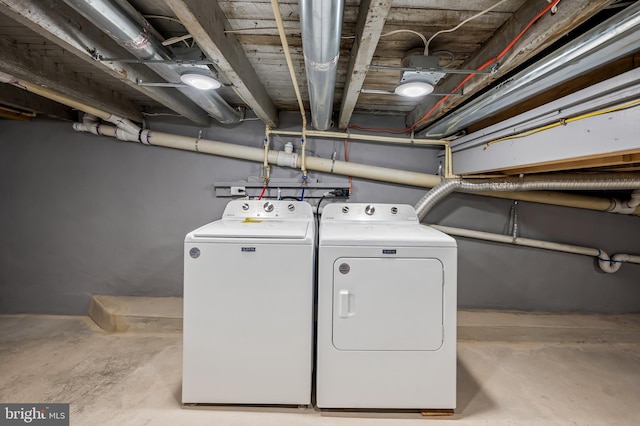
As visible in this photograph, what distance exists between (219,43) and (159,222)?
205 centimetres

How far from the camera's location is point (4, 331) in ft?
8.09

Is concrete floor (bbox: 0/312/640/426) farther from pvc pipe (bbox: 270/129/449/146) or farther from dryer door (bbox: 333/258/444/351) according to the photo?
pvc pipe (bbox: 270/129/449/146)

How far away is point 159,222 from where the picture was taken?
2760 mm


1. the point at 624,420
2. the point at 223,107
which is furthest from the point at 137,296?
the point at 624,420

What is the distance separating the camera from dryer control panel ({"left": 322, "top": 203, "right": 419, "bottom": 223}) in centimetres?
227

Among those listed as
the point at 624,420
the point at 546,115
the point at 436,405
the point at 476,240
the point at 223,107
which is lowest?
the point at 624,420

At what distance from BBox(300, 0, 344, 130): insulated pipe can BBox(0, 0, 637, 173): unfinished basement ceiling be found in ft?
0.42

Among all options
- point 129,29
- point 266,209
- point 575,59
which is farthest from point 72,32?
point 575,59

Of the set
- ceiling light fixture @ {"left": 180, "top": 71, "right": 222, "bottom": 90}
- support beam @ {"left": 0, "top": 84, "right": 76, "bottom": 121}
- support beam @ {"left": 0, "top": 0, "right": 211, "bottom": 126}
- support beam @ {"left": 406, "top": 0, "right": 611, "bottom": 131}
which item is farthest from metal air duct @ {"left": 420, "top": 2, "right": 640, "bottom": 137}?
support beam @ {"left": 0, "top": 84, "right": 76, "bottom": 121}

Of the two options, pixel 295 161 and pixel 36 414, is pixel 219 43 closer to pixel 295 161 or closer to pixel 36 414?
pixel 295 161

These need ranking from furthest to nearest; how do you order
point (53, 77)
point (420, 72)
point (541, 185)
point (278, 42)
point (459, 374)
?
point (541, 185) < point (459, 374) < point (53, 77) < point (278, 42) < point (420, 72)

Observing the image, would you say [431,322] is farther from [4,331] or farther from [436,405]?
[4,331]

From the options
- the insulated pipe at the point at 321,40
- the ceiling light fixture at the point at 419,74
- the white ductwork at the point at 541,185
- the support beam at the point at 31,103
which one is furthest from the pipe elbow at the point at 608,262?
the support beam at the point at 31,103

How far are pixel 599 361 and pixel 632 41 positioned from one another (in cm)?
239
